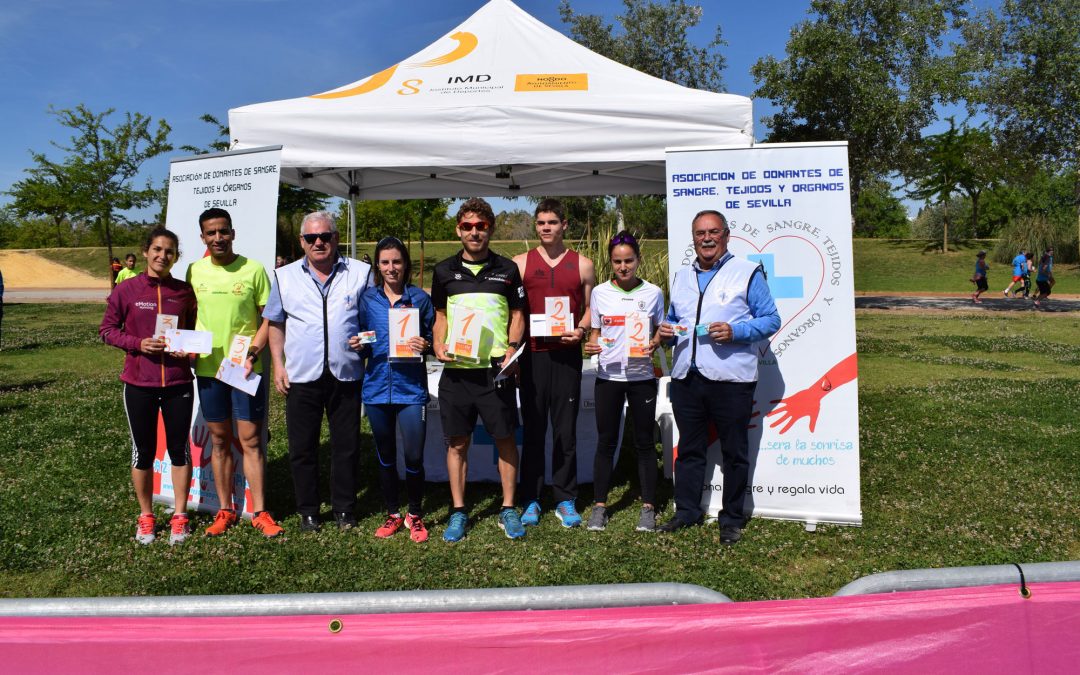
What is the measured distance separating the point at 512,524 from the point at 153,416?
2313 millimetres

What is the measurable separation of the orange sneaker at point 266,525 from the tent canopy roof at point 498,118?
248cm

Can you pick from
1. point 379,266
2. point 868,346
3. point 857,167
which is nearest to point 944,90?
point 857,167

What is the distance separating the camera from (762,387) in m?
4.67

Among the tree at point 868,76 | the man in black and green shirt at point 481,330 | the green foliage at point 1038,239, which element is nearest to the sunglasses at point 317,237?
the man in black and green shirt at point 481,330

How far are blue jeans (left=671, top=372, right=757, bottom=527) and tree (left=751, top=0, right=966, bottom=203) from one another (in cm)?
1996

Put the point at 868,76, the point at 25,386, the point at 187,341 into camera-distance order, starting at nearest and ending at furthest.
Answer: the point at 187,341 → the point at 25,386 → the point at 868,76

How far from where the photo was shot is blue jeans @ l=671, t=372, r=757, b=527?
168 inches

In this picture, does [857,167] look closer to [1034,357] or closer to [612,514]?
[1034,357]

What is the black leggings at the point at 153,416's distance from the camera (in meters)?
4.29

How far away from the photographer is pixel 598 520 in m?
4.62

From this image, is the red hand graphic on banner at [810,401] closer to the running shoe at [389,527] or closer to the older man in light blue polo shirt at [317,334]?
the running shoe at [389,527]

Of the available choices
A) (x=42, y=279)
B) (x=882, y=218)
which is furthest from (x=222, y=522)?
(x=882, y=218)

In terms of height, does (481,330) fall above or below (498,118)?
below

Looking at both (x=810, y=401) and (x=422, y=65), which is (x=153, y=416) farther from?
(x=810, y=401)
